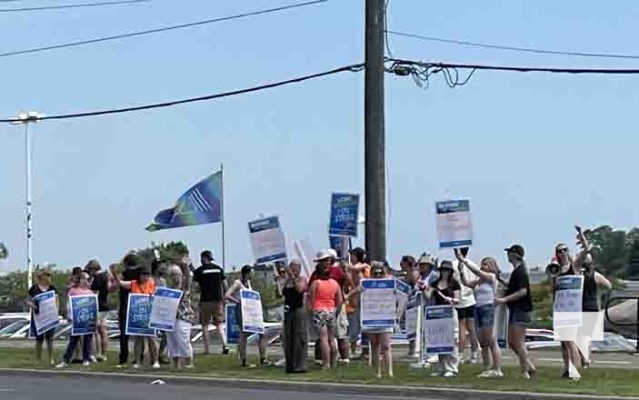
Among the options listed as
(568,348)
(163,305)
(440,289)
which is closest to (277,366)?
(163,305)

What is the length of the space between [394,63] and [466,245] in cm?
667

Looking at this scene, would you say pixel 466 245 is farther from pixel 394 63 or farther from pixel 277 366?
pixel 394 63

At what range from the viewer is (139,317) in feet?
72.7

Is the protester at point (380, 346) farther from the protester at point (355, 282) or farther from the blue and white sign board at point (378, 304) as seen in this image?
the protester at point (355, 282)

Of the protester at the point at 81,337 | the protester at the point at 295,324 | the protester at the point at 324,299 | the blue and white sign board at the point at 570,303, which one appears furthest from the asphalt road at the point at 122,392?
the blue and white sign board at the point at 570,303

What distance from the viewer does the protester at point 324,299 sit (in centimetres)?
1986

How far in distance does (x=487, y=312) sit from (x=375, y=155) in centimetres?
500

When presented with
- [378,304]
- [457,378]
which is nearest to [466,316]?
[378,304]

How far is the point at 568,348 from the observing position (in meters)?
17.8

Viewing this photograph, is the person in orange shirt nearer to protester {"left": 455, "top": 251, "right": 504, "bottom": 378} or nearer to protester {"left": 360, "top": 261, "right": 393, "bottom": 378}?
protester {"left": 360, "top": 261, "right": 393, "bottom": 378}

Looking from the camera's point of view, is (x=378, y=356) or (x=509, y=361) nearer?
(x=378, y=356)

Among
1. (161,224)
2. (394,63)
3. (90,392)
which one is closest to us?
(90,392)

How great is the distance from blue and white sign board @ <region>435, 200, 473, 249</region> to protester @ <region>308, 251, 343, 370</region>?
1789 mm

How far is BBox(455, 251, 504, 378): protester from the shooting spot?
1831 centimetres
